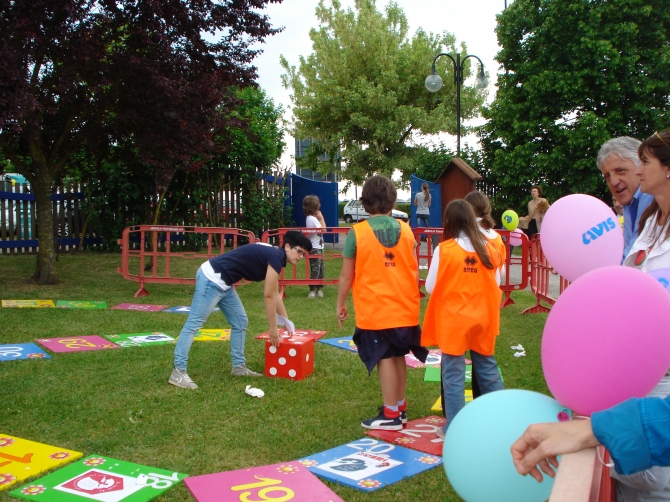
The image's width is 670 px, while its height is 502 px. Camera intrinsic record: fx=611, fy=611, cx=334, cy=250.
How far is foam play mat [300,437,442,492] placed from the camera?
3592 millimetres

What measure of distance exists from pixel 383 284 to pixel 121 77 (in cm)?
789

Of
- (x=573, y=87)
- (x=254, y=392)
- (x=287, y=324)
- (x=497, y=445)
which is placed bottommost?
(x=254, y=392)

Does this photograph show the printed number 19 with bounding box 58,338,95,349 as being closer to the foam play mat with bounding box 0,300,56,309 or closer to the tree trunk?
the foam play mat with bounding box 0,300,56,309

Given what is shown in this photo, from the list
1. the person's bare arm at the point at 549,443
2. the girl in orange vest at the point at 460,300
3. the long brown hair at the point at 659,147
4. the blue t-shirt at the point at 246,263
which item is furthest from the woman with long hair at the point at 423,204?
the person's bare arm at the point at 549,443

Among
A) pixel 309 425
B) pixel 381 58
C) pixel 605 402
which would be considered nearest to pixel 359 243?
pixel 309 425

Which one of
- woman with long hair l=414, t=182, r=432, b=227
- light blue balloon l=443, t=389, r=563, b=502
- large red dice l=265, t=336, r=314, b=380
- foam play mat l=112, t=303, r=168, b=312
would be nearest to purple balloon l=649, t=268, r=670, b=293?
light blue balloon l=443, t=389, r=563, b=502

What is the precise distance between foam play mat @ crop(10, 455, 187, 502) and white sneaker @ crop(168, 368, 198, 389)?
1547 mm

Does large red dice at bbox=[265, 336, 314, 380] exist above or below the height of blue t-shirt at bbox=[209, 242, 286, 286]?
below

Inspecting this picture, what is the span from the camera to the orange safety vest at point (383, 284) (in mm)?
4445

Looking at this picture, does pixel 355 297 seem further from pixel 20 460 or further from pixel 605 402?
pixel 605 402

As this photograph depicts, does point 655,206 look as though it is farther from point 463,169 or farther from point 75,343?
point 463,169

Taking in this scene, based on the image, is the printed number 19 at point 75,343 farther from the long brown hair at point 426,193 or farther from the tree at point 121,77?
the long brown hair at point 426,193

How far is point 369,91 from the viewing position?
30.1 meters

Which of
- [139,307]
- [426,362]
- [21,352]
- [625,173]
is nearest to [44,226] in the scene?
[139,307]
